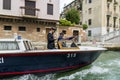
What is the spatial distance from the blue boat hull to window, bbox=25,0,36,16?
15.3m

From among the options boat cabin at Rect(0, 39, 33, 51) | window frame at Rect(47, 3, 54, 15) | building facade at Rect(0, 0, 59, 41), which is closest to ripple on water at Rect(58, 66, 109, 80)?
boat cabin at Rect(0, 39, 33, 51)

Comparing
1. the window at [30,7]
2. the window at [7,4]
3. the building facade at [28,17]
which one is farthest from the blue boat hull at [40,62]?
the window at [30,7]

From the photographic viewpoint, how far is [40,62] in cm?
988

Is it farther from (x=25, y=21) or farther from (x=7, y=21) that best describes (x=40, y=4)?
(x=7, y=21)

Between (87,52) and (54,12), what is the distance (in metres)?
17.5

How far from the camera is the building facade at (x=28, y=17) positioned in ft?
81.2

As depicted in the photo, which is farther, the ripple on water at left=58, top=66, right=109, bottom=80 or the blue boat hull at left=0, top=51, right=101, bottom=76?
the ripple on water at left=58, top=66, right=109, bottom=80

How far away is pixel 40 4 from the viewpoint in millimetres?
27188

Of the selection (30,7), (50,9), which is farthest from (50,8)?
(30,7)

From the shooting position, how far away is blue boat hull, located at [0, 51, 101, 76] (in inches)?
360

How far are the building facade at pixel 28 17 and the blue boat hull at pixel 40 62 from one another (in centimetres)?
1470

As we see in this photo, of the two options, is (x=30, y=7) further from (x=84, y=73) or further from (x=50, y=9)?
(x=84, y=73)

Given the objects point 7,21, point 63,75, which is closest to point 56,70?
point 63,75

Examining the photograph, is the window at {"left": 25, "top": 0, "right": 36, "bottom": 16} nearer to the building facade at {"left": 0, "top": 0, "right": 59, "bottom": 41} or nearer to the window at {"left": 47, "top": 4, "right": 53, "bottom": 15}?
the building facade at {"left": 0, "top": 0, "right": 59, "bottom": 41}
